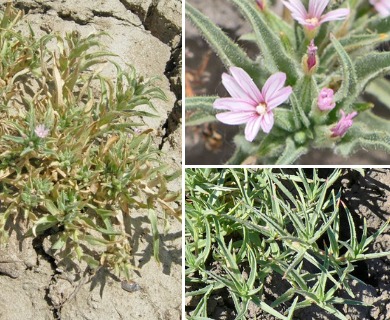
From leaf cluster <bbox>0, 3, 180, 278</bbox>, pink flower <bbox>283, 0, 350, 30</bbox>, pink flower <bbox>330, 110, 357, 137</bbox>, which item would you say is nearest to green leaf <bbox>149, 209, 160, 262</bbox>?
leaf cluster <bbox>0, 3, 180, 278</bbox>

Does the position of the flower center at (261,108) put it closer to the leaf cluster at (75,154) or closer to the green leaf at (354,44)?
the green leaf at (354,44)

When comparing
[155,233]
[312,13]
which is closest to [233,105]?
[312,13]

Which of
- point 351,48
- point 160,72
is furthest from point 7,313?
point 351,48

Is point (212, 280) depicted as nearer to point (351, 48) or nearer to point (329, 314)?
point (329, 314)

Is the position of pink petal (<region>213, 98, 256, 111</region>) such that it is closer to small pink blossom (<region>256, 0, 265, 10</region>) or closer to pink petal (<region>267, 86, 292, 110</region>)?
pink petal (<region>267, 86, 292, 110</region>)

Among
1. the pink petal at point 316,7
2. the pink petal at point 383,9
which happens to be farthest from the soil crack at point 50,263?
the pink petal at point 383,9

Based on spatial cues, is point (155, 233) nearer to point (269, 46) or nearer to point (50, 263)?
point (50, 263)
